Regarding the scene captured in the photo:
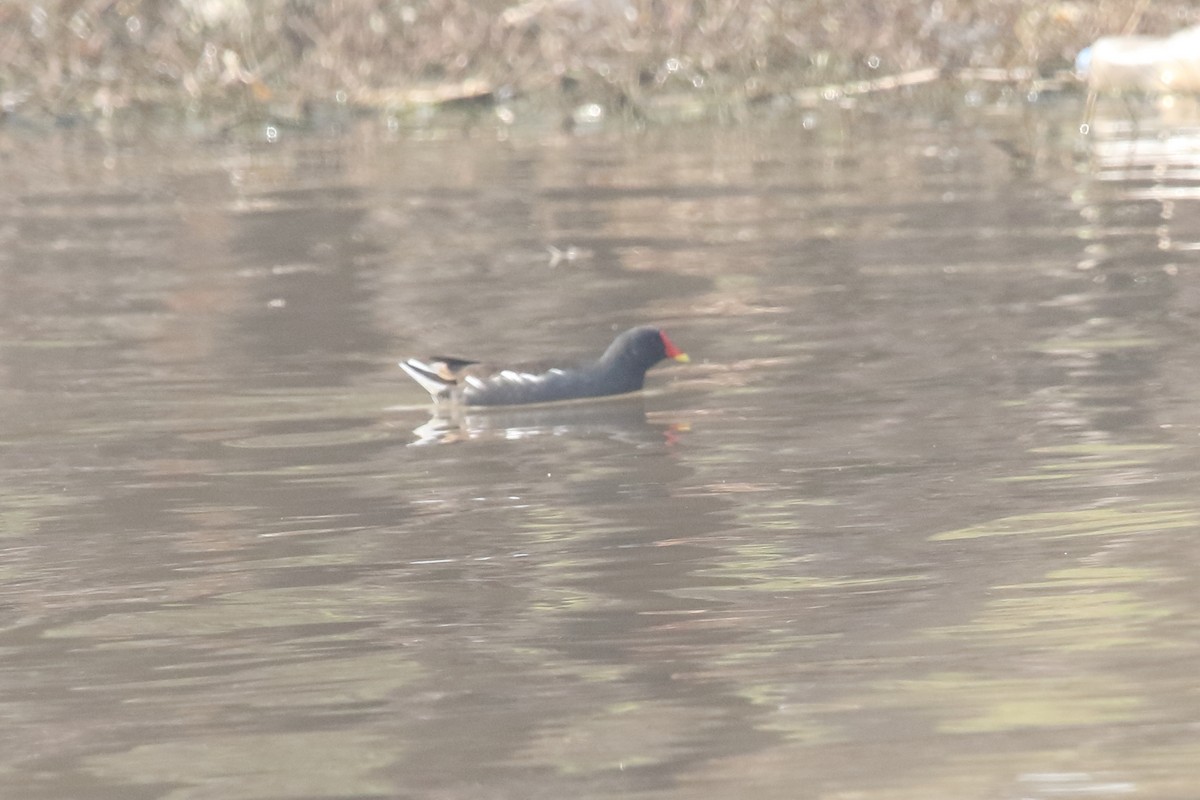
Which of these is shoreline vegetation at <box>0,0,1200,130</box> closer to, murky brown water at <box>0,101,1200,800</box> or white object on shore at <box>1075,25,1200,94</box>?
white object on shore at <box>1075,25,1200,94</box>

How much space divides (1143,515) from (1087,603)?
111 cm

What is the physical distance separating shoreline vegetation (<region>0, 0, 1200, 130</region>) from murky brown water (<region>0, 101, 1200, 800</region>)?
10.2 m

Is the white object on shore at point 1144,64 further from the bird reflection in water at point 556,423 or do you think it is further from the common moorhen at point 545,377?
the bird reflection in water at point 556,423

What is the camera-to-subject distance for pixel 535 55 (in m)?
→ 28.1

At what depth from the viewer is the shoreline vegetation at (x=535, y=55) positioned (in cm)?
2689

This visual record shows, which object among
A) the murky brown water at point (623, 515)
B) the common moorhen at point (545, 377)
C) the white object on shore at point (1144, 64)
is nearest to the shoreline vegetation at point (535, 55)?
the white object on shore at point (1144, 64)

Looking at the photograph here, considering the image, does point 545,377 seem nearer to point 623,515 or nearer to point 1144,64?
point 623,515

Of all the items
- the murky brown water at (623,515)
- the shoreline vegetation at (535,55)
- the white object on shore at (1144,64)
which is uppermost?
the shoreline vegetation at (535,55)

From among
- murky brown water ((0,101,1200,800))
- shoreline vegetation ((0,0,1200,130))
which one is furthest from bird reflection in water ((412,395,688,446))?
shoreline vegetation ((0,0,1200,130))

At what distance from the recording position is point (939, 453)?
868cm

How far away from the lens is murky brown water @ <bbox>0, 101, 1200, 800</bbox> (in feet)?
17.9

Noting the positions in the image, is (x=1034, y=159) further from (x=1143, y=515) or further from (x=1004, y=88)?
(x=1143, y=515)

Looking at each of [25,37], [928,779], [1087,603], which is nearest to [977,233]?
[1087,603]

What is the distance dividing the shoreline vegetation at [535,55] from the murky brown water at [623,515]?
10.2 meters
